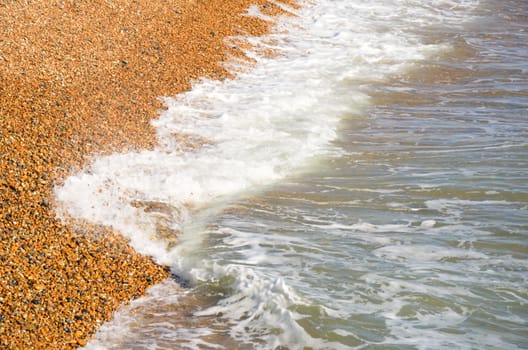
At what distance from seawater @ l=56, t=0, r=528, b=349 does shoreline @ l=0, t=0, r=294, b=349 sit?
0.25 meters

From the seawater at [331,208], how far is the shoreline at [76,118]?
0.25 metres

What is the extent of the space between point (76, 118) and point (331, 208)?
3334 millimetres

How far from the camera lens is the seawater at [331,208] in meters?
5.55

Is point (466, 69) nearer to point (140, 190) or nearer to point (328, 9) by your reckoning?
point (328, 9)

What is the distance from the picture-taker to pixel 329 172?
27.7ft

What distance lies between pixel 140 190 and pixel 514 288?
4124mm

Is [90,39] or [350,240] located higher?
[90,39]

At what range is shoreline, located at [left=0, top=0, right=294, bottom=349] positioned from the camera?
5.54m

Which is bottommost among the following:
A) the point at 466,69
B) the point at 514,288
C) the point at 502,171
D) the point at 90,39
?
the point at 514,288

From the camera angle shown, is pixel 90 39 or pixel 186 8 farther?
pixel 186 8

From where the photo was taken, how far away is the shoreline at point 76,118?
554 centimetres

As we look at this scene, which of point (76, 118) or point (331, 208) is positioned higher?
point (76, 118)

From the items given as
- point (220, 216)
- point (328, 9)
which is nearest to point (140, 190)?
point (220, 216)

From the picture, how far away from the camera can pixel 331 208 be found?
7.50m
